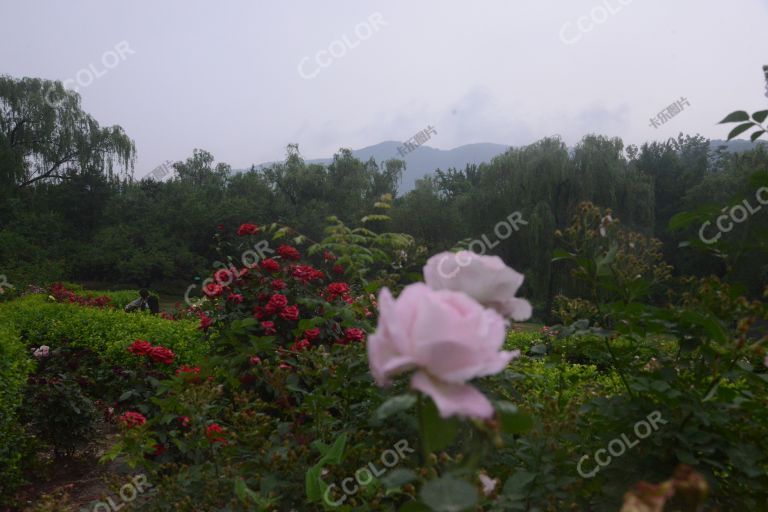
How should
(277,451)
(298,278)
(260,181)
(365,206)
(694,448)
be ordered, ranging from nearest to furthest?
(694,448) < (277,451) < (298,278) < (365,206) < (260,181)

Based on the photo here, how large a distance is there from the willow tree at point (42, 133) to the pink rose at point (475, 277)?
24094mm

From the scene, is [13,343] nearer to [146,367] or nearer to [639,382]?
[146,367]

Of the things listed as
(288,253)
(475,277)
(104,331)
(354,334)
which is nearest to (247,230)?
(288,253)

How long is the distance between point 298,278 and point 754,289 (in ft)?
55.7

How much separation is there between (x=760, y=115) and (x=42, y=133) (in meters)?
24.7

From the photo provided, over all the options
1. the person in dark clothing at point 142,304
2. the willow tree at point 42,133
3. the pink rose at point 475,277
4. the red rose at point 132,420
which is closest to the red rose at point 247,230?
the red rose at point 132,420

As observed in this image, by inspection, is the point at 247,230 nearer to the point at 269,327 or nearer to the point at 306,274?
the point at 306,274

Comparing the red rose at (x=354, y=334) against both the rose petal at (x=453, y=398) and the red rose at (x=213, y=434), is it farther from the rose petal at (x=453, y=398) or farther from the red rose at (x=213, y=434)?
the rose petal at (x=453, y=398)

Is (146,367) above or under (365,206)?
under

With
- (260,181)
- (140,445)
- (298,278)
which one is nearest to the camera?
(140,445)

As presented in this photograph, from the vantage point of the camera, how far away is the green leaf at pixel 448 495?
1.77 ft

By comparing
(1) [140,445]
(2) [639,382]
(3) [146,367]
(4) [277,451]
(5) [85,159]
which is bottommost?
(2) [639,382]

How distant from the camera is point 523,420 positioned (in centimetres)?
73

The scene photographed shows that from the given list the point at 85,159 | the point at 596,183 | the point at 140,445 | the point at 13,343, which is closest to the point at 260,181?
the point at 85,159
